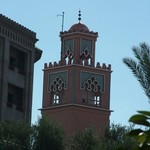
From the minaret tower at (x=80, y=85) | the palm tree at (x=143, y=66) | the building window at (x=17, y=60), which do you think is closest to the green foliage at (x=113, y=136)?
the building window at (x=17, y=60)

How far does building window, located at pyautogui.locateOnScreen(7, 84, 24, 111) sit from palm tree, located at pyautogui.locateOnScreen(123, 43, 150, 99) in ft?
102

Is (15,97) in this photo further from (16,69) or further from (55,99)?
(55,99)

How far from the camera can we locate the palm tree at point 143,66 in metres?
17.9

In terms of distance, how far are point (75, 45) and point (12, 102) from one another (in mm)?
35635

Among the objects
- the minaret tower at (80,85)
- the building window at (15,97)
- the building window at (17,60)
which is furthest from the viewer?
the minaret tower at (80,85)

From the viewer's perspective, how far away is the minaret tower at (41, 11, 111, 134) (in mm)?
84188

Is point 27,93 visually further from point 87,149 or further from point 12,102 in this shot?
point 87,149

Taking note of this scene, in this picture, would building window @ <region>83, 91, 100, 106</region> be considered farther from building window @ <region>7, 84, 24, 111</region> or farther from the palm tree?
the palm tree

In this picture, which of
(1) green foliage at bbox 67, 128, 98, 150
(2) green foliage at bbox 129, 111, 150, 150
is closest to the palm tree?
(2) green foliage at bbox 129, 111, 150, 150

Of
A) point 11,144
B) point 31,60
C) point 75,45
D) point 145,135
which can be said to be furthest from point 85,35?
point 145,135

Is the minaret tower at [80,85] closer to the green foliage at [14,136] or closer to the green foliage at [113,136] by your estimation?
the green foliage at [113,136]

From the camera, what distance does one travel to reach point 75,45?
8469 cm

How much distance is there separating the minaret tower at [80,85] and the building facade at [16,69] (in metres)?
31.4

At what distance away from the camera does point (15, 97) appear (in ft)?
165
